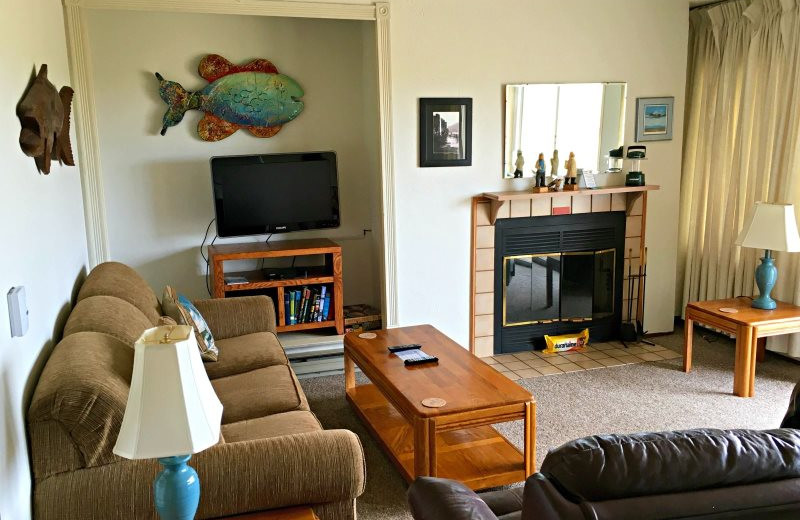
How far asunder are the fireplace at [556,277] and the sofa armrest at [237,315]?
1758 millimetres

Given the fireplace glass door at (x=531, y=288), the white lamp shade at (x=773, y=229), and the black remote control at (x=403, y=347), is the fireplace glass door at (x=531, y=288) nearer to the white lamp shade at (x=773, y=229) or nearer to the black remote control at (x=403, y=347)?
the white lamp shade at (x=773, y=229)

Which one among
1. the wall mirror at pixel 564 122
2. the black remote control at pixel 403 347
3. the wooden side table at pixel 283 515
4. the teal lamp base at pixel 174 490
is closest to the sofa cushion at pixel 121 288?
the black remote control at pixel 403 347

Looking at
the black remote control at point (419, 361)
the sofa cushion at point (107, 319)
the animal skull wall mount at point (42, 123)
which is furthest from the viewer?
the black remote control at point (419, 361)

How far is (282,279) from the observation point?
15.3 ft

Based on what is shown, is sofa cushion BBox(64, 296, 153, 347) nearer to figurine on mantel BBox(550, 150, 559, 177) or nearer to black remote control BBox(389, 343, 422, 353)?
black remote control BBox(389, 343, 422, 353)

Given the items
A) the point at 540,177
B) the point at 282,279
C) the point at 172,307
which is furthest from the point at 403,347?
the point at 540,177

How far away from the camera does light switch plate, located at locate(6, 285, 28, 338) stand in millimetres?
1821

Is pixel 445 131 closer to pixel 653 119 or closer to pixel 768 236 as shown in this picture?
pixel 653 119

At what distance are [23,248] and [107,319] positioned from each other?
58 cm

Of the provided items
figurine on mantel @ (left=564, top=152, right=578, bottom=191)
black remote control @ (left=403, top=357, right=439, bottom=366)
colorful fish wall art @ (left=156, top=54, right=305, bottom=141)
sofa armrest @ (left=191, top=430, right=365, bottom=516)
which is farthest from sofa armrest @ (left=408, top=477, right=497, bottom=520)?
colorful fish wall art @ (left=156, top=54, right=305, bottom=141)

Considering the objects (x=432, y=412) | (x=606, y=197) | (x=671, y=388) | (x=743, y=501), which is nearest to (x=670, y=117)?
(x=606, y=197)

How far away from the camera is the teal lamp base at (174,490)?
5.62ft

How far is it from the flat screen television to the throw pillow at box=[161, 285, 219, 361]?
1.29 m

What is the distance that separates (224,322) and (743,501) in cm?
299
